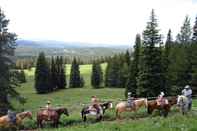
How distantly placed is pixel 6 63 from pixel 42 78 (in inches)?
2962

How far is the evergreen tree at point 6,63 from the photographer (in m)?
51.8

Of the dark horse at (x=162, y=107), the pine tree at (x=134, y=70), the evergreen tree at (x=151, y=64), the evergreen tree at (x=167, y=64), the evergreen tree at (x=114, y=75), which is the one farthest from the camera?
the evergreen tree at (x=114, y=75)

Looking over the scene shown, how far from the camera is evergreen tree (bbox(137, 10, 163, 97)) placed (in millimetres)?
58812

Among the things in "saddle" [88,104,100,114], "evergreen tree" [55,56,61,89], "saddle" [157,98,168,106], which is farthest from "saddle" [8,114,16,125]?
"evergreen tree" [55,56,61,89]

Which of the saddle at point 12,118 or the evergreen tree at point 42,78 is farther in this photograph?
the evergreen tree at point 42,78

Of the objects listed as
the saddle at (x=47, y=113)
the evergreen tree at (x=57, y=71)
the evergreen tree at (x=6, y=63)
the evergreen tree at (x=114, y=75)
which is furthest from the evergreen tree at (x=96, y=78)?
the saddle at (x=47, y=113)

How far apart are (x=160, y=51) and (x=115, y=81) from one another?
253 feet

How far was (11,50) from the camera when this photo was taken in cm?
5369

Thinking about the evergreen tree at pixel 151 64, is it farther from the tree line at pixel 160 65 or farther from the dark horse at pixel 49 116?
the dark horse at pixel 49 116

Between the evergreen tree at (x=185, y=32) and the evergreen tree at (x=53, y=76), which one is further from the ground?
the evergreen tree at (x=185, y=32)

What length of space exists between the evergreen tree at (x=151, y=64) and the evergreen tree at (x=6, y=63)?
18.4 metres

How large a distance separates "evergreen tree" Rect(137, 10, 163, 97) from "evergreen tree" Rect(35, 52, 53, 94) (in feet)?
235

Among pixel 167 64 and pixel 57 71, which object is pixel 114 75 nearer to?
pixel 57 71

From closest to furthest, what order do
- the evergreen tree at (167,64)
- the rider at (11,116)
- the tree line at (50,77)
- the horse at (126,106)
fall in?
1. the rider at (11,116)
2. the horse at (126,106)
3. the evergreen tree at (167,64)
4. the tree line at (50,77)
